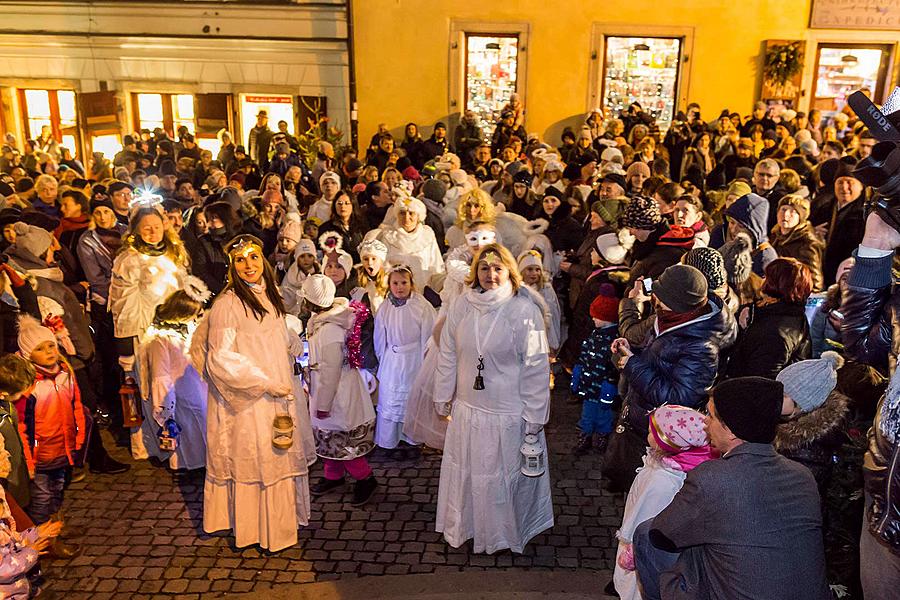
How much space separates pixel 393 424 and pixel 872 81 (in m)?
19.3

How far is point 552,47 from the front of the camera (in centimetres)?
2008

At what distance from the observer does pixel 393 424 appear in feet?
23.0

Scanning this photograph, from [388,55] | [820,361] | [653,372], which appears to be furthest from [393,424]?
[388,55]

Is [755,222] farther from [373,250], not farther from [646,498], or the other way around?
[646,498]

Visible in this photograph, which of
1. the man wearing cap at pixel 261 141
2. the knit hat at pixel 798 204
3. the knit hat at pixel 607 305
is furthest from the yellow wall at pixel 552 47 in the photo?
the knit hat at pixel 607 305

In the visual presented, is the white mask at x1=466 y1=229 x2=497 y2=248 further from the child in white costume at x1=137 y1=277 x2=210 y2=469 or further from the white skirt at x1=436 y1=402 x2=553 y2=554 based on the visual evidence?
the child in white costume at x1=137 y1=277 x2=210 y2=469

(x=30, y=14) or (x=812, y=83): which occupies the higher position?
(x=30, y=14)

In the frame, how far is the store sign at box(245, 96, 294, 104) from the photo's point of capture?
21.1 meters

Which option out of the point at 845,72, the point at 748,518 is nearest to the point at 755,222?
the point at 748,518

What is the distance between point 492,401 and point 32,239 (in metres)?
4.48

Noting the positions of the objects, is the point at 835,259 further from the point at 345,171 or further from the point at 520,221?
the point at 345,171

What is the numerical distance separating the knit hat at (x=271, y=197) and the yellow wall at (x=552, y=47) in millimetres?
10975

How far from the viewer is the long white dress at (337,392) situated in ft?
18.7

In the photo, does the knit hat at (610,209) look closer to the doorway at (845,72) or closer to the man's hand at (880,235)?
the man's hand at (880,235)
